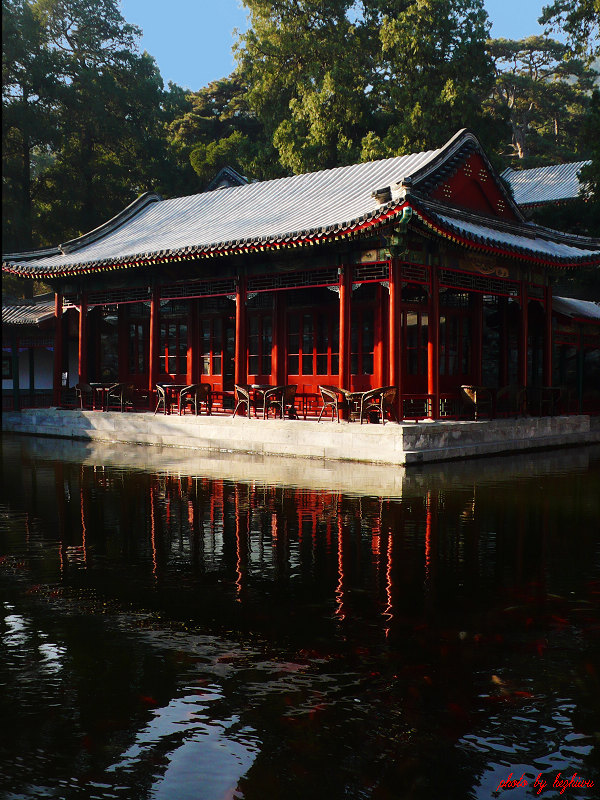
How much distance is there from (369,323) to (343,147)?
16229 millimetres

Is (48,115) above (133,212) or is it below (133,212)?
above

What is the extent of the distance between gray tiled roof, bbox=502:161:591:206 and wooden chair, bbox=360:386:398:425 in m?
27.4

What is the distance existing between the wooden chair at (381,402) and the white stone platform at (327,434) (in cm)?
36

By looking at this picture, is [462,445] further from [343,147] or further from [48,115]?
[48,115]

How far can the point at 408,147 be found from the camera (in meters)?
31.8

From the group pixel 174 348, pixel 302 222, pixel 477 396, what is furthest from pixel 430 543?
pixel 174 348

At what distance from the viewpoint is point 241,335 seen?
19312 mm

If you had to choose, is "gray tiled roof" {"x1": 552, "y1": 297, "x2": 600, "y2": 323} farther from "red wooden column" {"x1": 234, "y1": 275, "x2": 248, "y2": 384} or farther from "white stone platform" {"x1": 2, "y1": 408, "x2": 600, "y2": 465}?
"red wooden column" {"x1": 234, "y1": 275, "x2": 248, "y2": 384}

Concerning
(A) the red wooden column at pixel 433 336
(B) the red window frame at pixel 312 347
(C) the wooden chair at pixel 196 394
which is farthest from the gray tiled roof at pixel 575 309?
(C) the wooden chair at pixel 196 394

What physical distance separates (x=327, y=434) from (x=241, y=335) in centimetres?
458

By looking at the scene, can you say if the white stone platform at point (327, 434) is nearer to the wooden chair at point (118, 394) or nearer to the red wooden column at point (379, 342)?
the wooden chair at point (118, 394)

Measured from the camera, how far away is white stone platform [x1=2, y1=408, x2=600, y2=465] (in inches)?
586

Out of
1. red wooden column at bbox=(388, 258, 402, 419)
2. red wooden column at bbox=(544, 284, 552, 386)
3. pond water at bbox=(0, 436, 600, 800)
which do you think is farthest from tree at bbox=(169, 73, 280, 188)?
pond water at bbox=(0, 436, 600, 800)

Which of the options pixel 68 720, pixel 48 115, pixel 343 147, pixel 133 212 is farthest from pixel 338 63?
pixel 68 720
